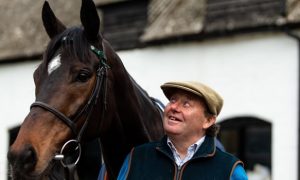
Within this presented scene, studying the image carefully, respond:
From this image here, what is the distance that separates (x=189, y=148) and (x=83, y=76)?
690mm

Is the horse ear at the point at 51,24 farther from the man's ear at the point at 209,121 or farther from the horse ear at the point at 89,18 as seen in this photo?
the man's ear at the point at 209,121

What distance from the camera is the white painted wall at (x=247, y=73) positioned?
8.52 metres

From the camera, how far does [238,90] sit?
9.02 metres

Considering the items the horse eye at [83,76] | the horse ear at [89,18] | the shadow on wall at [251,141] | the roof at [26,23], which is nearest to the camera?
the horse eye at [83,76]

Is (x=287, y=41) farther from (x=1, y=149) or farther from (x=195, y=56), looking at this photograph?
(x=1, y=149)

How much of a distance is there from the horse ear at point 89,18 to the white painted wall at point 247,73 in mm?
5035

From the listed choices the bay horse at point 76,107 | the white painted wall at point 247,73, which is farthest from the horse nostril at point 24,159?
the white painted wall at point 247,73

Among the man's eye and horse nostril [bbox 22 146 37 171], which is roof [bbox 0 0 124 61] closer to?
the man's eye

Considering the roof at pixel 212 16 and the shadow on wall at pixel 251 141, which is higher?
the roof at pixel 212 16

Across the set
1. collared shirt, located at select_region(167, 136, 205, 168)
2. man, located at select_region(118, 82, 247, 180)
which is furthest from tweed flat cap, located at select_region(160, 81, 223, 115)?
collared shirt, located at select_region(167, 136, 205, 168)

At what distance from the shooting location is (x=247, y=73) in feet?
29.4

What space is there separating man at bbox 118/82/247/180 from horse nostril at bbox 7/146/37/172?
0.49 meters

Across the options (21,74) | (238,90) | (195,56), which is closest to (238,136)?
(238,90)

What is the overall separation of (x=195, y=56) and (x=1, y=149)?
4.66 metres
